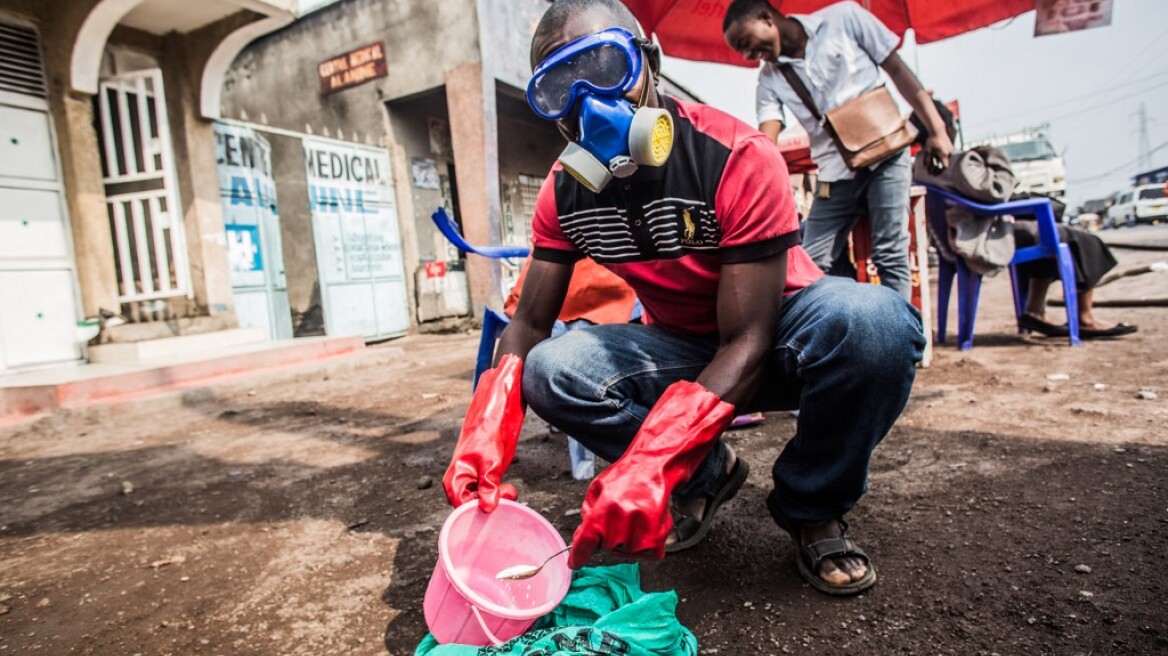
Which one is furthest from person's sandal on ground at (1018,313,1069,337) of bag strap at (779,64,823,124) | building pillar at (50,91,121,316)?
building pillar at (50,91,121,316)

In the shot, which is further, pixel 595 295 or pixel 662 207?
pixel 595 295

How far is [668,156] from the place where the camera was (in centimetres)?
144

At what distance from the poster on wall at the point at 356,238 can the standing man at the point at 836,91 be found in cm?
640

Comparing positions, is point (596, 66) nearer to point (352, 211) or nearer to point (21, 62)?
point (21, 62)

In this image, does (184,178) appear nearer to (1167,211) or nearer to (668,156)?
(668,156)

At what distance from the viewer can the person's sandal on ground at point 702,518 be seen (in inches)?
67.8

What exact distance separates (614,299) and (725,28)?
1.37m

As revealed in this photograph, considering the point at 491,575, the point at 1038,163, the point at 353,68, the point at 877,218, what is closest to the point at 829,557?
the point at 491,575

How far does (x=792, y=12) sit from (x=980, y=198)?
61.5 inches

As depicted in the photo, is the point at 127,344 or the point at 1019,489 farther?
the point at 127,344

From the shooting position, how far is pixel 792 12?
3.67 meters

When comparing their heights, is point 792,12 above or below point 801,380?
above

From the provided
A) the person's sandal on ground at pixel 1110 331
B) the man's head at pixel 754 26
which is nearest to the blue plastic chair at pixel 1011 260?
the person's sandal on ground at pixel 1110 331

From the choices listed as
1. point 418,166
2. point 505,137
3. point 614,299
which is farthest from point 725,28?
point 505,137
